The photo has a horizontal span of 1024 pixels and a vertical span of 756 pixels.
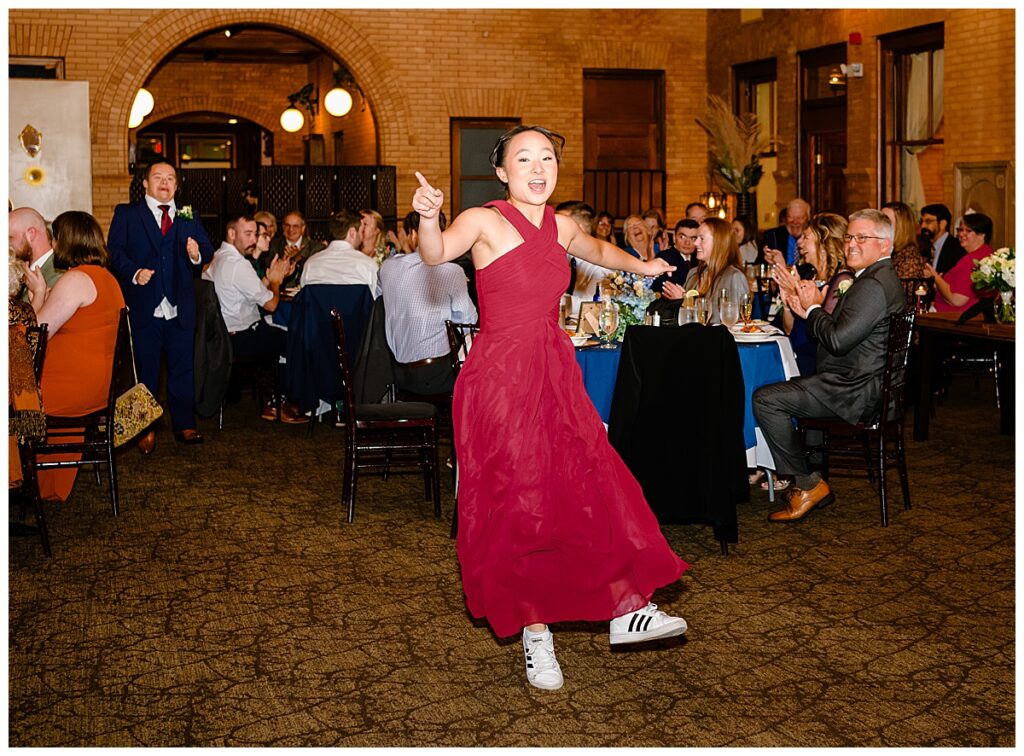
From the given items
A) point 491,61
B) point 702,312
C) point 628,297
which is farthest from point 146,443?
point 491,61

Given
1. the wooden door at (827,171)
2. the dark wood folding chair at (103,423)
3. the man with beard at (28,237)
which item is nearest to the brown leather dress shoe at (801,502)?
the dark wood folding chair at (103,423)

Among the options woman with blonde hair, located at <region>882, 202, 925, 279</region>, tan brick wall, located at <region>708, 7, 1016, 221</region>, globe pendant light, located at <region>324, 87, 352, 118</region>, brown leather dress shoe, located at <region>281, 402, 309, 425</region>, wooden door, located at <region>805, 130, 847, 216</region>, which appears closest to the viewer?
woman with blonde hair, located at <region>882, 202, 925, 279</region>

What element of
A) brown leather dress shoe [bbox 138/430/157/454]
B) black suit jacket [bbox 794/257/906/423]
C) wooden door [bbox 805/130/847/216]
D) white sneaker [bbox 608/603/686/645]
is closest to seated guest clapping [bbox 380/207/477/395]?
brown leather dress shoe [bbox 138/430/157/454]

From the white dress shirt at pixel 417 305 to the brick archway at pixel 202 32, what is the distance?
30.0ft

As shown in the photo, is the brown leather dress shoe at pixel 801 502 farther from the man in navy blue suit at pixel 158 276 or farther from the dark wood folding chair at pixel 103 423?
the man in navy blue suit at pixel 158 276

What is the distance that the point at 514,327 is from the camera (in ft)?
12.0

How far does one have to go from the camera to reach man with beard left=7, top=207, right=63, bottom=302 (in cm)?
606

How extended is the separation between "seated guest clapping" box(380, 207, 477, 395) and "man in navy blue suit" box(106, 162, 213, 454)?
1.58 metres

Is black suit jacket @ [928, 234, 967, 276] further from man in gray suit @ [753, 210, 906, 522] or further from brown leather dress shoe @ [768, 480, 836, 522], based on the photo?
brown leather dress shoe @ [768, 480, 836, 522]

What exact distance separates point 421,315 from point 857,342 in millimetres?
2138

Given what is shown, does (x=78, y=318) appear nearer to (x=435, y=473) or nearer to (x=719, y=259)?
(x=435, y=473)

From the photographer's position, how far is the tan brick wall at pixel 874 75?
451 inches

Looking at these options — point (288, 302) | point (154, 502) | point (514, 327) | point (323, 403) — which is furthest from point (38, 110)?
point (514, 327)

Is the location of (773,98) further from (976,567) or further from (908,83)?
(976,567)
